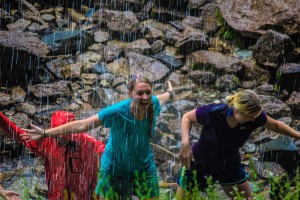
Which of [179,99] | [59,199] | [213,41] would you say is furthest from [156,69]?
[59,199]

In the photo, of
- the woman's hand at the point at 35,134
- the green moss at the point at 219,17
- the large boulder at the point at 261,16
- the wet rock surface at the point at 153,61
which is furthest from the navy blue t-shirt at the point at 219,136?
the green moss at the point at 219,17

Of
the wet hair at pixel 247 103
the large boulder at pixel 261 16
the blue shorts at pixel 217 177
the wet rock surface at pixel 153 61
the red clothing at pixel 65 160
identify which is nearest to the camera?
the wet hair at pixel 247 103

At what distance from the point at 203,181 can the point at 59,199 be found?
140 centimetres

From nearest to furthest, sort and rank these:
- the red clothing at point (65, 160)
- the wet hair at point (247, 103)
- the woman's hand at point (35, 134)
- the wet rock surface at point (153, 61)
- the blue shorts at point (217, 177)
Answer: the wet hair at point (247, 103) < the woman's hand at point (35, 134) < the blue shorts at point (217, 177) < the red clothing at point (65, 160) < the wet rock surface at point (153, 61)

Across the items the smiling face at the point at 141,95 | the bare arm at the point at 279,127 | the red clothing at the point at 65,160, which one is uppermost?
the smiling face at the point at 141,95

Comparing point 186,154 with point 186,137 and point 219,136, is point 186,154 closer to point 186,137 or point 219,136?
point 186,137

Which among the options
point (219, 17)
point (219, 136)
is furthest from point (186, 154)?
point (219, 17)

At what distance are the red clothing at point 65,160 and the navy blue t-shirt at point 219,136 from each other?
109 cm

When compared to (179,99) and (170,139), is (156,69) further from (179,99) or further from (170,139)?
(170,139)

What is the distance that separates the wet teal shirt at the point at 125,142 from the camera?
455cm

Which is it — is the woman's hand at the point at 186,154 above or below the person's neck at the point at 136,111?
below

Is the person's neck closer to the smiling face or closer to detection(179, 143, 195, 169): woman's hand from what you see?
the smiling face

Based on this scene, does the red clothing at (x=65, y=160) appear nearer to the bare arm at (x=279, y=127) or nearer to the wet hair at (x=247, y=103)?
the wet hair at (x=247, y=103)

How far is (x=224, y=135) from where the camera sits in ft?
15.0
